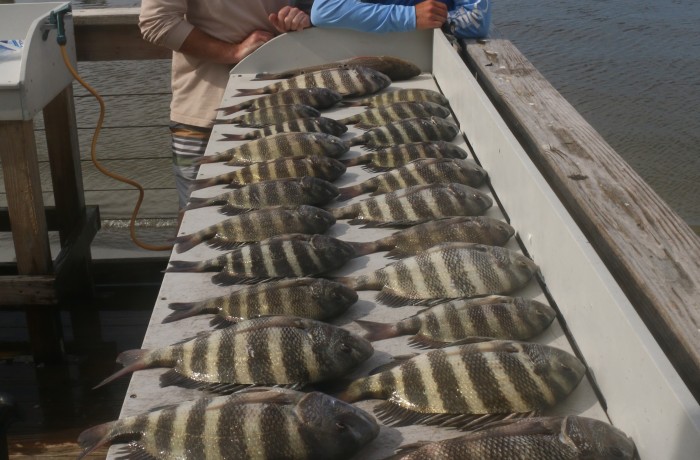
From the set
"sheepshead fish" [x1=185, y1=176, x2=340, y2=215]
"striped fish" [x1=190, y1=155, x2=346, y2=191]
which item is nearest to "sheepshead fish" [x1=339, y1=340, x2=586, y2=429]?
"sheepshead fish" [x1=185, y1=176, x2=340, y2=215]

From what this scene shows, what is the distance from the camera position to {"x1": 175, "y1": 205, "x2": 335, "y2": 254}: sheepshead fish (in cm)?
300

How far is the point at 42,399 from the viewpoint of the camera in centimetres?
502

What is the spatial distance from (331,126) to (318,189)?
0.76 metres

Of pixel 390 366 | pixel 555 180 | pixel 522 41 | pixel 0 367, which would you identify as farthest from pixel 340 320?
pixel 522 41

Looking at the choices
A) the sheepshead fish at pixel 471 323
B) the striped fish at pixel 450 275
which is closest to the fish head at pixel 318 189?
the striped fish at pixel 450 275

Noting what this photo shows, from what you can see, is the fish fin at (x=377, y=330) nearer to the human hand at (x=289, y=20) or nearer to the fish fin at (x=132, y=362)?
the fish fin at (x=132, y=362)

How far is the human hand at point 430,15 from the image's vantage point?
5.05 m

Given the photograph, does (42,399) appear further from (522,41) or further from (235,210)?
(522,41)

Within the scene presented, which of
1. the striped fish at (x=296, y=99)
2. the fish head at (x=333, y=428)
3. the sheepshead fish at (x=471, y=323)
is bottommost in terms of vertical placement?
the striped fish at (x=296, y=99)

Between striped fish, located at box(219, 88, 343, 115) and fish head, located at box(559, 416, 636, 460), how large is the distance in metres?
2.68

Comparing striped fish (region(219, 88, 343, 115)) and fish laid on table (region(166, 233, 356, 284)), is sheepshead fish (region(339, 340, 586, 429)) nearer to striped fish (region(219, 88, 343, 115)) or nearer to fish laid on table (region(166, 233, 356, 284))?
fish laid on table (region(166, 233, 356, 284))

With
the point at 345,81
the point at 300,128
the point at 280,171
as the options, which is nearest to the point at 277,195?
the point at 280,171

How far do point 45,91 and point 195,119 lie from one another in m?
0.81

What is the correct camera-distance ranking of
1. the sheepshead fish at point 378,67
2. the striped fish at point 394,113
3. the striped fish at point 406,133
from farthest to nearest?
the sheepshead fish at point 378,67, the striped fish at point 394,113, the striped fish at point 406,133
